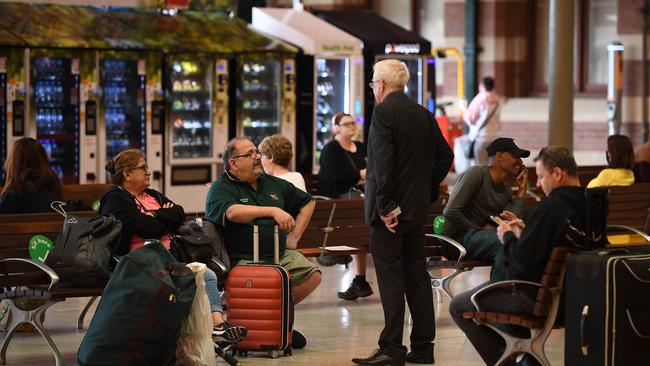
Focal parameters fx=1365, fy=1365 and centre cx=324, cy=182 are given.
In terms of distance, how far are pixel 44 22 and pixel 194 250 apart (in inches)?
291

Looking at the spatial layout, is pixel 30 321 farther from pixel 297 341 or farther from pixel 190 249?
pixel 297 341

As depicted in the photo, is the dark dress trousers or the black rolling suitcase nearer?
the black rolling suitcase

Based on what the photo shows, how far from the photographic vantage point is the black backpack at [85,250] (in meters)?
7.68

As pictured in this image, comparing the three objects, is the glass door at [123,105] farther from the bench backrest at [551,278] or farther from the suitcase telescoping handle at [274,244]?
the bench backrest at [551,278]

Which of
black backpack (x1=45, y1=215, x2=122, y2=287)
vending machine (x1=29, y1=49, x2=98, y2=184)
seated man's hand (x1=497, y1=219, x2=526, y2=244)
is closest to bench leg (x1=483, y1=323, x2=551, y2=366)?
seated man's hand (x1=497, y1=219, x2=526, y2=244)

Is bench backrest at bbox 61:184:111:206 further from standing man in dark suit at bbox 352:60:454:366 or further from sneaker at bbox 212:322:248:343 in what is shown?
standing man in dark suit at bbox 352:60:454:366

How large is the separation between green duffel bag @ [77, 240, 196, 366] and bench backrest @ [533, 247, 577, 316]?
5.97 ft

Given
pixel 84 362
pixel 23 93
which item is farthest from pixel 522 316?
pixel 23 93

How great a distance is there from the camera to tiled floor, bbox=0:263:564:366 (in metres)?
8.03

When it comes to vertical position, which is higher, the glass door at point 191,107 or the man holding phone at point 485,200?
the glass door at point 191,107

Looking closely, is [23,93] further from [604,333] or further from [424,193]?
[604,333]

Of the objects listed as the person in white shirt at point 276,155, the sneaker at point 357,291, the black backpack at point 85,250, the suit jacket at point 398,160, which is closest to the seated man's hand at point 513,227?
the suit jacket at point 398,160

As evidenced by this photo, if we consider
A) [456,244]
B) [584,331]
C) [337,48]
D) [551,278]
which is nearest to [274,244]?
[456,244]

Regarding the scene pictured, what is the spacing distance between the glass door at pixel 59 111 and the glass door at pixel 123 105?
1.36ft
